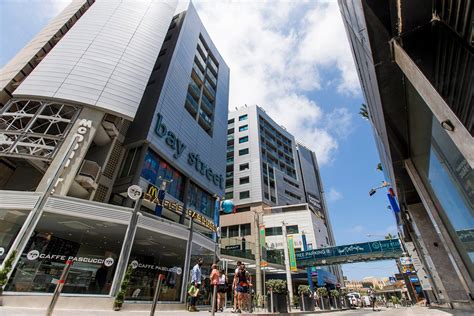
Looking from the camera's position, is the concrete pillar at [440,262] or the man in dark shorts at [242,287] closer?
the concrete pillar at [440,262]

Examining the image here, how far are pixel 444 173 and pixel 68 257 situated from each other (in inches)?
552

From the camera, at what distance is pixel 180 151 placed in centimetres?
2269

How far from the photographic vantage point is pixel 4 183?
16688 mm

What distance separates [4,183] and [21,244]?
10.4 m

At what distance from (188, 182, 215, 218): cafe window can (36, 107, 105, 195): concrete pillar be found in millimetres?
10779

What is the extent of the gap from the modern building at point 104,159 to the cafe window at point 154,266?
0.07 meters

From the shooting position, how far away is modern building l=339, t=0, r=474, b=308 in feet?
9.93

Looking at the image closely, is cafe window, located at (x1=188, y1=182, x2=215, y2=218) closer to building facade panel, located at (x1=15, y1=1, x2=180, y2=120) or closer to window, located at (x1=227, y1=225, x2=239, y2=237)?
building facade panel, located at (x1=15, y1=1, x2=180, y2=120)

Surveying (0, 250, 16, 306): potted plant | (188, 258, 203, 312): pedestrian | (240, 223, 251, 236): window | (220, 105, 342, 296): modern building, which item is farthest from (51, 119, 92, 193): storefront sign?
(240, 223, 251, 236): window

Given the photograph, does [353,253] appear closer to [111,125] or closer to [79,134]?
[111,125]

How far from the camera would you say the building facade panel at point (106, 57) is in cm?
1662

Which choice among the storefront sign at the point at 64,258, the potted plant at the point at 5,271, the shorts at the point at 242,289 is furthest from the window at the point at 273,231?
the potted plant at the point at 5,271

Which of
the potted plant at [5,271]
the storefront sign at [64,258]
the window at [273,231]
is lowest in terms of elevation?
the potted plant at [5,271]

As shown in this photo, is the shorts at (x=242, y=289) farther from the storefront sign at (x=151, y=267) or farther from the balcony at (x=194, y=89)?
the balcony at (x=194, y=89)
